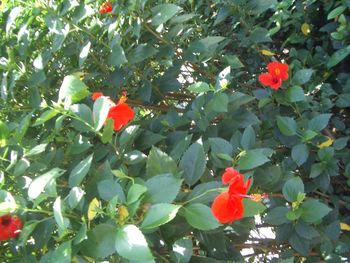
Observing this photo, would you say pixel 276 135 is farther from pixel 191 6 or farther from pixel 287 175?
pixel 191 6

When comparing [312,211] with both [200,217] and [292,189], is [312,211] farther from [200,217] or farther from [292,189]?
[200,217]

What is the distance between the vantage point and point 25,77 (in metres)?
1.29

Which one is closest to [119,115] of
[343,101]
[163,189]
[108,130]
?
[108,130]

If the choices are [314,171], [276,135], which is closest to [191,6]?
[276,135]

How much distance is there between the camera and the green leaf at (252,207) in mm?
899

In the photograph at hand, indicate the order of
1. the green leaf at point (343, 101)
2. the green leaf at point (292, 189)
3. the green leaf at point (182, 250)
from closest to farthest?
the green leaf at point (182, 250)
the green leaf at point (292, 189)
the green leaf at point (343, 101)

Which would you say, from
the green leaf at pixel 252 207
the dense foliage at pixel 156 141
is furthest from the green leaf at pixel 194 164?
the green leaf at pixel 252 207

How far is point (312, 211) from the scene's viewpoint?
3.53 feet

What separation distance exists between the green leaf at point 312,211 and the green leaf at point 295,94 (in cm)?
34

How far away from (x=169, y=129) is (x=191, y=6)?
1.08 metres

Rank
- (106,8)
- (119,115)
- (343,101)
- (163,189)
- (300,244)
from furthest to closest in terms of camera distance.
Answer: (343,101), (106,8), (300,244), (119,115), (163,189)

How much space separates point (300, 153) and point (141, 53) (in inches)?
20.5

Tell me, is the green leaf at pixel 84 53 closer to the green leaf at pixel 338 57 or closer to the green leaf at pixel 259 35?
the green leaf at pixel 259 35

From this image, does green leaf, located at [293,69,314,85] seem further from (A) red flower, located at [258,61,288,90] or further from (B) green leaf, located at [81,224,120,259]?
(B) green leaf, located at [81,224,120,259]
